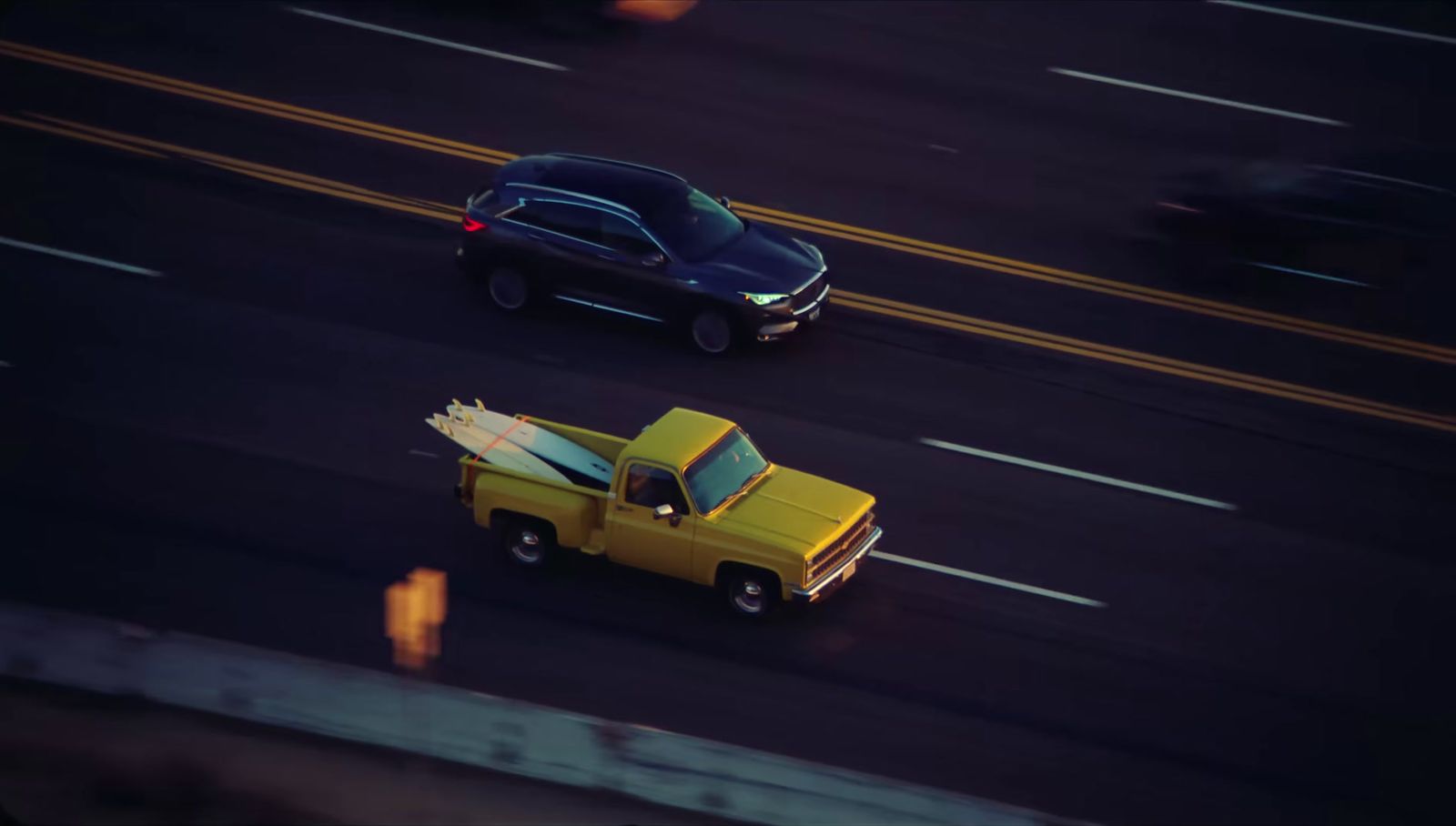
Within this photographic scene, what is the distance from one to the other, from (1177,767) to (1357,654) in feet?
8.80

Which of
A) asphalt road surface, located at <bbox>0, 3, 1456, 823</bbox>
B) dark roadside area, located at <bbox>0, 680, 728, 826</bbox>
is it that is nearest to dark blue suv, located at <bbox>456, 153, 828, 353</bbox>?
asphalt road surface, located at <bbox>0, 3, 1456, 823</bbox>

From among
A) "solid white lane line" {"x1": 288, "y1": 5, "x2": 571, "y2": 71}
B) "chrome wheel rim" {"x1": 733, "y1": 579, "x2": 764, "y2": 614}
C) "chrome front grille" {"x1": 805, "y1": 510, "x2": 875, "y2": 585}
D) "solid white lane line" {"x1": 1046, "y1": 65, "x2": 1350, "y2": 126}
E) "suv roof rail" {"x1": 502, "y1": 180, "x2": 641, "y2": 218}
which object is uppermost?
"solid white lane line" {"x1": 288, "y1": 5, "x2": 571, "y2": 71}

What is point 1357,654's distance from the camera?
14.4 meters

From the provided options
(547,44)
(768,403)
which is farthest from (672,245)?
(547,44)

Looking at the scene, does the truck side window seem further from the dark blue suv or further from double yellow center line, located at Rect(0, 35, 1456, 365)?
double yellow center line, located at Rect(0, 35, 1456, 365)

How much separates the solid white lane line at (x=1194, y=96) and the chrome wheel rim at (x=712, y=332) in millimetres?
9540

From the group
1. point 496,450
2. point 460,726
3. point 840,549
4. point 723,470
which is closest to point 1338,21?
point 840,549

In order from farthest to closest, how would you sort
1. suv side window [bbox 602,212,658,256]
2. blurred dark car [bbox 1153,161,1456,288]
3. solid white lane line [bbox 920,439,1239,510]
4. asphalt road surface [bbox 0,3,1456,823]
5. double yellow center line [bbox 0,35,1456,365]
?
blurred dark car [bbox 1153,161,1456,288]
double yellow center line [bbox 0,35,1456,365]
suv side window [bbox 602,212,658,256]
solid white lane line [bbox 920,439,1239,510]
asphalt road surface [bbox 0,3,1456,823]

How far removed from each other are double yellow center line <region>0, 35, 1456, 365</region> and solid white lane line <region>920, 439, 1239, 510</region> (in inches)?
164

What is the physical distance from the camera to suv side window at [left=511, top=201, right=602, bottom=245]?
18797 millimetres

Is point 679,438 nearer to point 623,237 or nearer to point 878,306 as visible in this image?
point 623,237

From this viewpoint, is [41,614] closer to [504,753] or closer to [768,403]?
[504,753]

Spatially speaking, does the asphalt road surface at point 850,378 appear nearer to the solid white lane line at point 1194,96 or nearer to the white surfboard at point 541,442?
the solid white lane line at point 1194,96

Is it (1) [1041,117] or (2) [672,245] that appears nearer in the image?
(2) [672,245]
